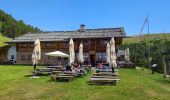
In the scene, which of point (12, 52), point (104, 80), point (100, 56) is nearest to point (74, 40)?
point (100, 56)

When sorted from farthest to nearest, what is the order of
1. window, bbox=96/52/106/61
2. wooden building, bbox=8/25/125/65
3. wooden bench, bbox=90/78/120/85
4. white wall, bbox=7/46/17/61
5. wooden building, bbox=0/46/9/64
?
wooden building, bbox=0/46/9/64
white wall, bbox=7/46/17/61
window, bbox=96/52/106/61
wooden building, bbox=8/25/125/65
wooden bench, bbox=90/78/120/85

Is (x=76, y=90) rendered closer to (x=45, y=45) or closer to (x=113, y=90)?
(x=113, y=90)

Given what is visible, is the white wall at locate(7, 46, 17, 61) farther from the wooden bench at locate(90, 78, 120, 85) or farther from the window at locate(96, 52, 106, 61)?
the wooden bench at locate(90, 78, 120, 85)

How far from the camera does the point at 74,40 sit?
51.0 m

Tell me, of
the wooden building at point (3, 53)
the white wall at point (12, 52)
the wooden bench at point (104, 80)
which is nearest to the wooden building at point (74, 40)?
the white wall at point (12, 52)

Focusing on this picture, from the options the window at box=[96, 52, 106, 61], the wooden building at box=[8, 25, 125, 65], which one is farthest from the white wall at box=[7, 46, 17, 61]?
the window at box=[96, 52, 106, 61]

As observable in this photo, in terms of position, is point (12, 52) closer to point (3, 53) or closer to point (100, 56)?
point (3, 53)

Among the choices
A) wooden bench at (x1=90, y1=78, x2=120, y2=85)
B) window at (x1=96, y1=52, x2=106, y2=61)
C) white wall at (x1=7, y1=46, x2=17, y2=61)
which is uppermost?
white wall at (x1=7, y1=46, x2=17, y2=61)

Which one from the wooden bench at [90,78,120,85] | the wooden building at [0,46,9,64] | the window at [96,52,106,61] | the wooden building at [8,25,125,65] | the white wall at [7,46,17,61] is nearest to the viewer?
the wooden bench at [90,78,120,85]

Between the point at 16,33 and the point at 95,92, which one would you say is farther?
the point at 16,33

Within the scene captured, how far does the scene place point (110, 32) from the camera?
51.7 metres

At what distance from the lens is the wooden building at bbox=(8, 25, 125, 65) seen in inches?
1953

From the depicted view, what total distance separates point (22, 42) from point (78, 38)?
11.3 m

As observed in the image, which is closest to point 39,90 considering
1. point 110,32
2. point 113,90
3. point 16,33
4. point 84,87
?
point 84,87
